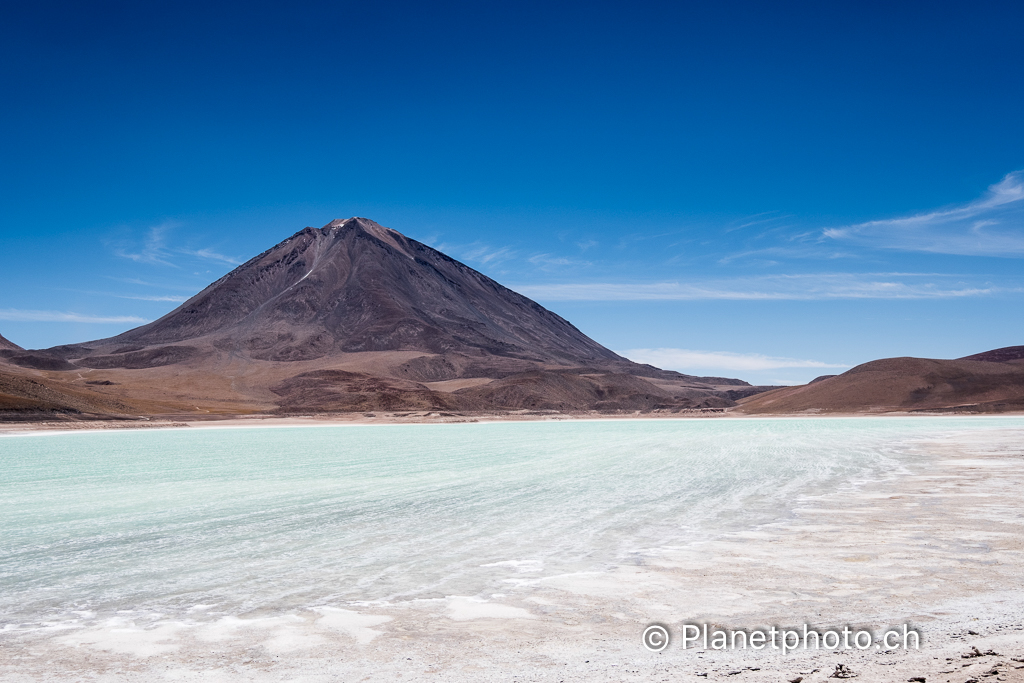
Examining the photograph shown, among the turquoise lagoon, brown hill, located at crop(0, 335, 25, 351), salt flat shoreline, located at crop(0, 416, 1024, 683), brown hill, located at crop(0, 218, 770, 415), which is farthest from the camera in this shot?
brown hill, located at crop(0, 335, 25, 351)

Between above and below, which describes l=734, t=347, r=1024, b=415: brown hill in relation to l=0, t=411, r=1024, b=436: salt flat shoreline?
above

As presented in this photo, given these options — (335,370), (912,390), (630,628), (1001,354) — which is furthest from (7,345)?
(1001,354)

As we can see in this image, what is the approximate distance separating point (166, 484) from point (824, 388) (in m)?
116

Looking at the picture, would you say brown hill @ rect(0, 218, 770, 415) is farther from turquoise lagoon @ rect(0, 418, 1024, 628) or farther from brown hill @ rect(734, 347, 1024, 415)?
turquoise lagoon @ rect(0, 418, 1024, 628)

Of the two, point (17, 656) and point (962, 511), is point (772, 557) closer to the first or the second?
point (962, 511)

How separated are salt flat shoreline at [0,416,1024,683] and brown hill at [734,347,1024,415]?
10197 centimetres

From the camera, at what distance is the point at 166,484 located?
61.5 ft

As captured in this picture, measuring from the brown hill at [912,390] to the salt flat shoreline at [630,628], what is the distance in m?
102

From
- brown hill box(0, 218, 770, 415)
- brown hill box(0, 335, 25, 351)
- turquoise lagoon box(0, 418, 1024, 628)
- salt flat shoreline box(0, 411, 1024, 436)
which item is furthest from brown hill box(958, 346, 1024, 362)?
brown hill box(0, 335, 25, 351)

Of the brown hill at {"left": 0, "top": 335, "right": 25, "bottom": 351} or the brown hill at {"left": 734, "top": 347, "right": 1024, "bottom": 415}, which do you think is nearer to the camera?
the brown hill at {"left": 734, "top": 347, "right": 1024, "bottom": 415}

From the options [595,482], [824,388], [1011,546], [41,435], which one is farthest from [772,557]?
[824,388]

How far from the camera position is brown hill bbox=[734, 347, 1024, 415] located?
102 metres

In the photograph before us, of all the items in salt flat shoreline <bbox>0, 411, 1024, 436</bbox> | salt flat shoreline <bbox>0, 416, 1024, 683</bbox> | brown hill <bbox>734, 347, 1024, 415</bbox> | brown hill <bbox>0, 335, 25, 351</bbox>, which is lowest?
salt flat shoreline <bbox>0, 416, 1024, 683</bbox>

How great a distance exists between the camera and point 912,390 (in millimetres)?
108938
